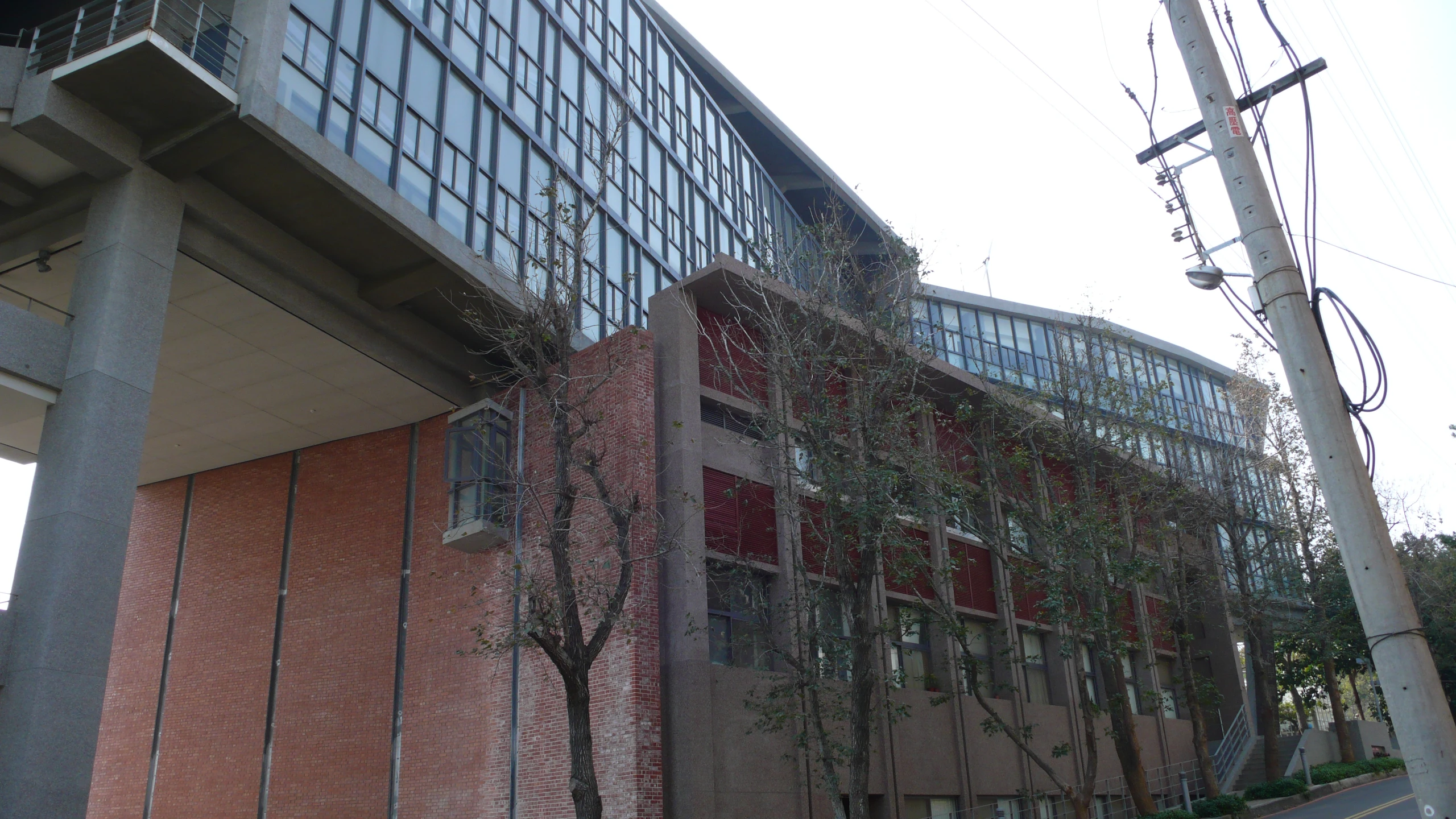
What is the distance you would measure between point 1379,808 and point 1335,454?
19.8 m

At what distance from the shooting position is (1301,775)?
91.5 feet

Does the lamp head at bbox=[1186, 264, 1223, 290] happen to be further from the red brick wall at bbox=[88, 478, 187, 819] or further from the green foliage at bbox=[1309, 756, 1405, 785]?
the red brick wall at bbox=[88, 478, 187, 819]


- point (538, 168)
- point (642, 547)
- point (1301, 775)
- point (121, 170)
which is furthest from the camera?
point (1301, 775)

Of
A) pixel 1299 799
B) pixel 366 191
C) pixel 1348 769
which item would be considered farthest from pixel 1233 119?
pixel 1348 769

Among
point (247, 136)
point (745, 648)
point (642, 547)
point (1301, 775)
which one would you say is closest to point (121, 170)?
point (247, 136)

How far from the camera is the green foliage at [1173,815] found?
21.5m

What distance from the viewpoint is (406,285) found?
843 inches

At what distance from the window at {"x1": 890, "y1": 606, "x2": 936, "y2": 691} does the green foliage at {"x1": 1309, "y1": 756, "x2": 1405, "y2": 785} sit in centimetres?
1112

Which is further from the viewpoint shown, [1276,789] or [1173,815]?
[1276,789]

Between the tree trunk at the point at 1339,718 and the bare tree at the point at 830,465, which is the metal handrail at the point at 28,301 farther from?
the tree trunk at the point at 1339,718

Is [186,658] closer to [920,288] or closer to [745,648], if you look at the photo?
[745,648]

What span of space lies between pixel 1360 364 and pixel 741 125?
37.7m

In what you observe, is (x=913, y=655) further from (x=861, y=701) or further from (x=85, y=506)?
(x=85, y=506)

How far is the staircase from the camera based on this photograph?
97.0 feet
